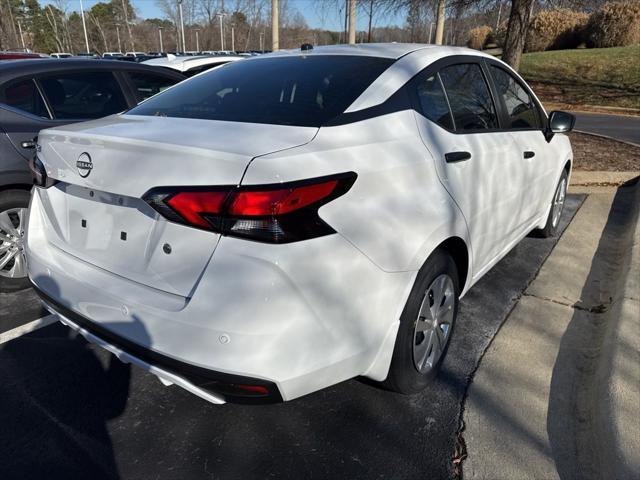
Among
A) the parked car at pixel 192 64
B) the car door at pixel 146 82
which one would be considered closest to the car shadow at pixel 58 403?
the car door at pixel 146 82

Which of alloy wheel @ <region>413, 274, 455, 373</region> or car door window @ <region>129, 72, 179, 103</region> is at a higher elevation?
car door window @ <region>129, 72, 179, 103</region>

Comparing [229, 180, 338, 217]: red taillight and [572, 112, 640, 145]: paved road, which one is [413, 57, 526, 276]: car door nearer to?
[229, 180, 338, 217]: red taillight

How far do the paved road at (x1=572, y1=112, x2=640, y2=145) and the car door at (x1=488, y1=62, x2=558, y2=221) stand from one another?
813 centimetres

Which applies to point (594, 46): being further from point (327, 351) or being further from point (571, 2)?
point (327, 351)

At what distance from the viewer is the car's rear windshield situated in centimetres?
225

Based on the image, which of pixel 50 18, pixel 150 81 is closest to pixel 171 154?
pixel 150 81

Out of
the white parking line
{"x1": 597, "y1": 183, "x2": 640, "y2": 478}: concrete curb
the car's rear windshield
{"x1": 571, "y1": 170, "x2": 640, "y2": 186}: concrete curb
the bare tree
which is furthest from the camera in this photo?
the bare tree

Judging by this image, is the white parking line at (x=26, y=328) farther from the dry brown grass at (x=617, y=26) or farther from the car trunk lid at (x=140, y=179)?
the dry brown grass at (x=617, y=26)

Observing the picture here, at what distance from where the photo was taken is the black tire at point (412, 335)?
7.17 feet

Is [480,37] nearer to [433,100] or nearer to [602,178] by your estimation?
[602,178]

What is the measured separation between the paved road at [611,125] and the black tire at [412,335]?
1029 cm

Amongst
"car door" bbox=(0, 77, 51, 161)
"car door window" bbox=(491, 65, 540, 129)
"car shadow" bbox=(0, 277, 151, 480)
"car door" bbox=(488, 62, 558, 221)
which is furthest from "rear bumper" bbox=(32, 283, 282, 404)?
"car door window" bbox=(491, 65, 540, 129)

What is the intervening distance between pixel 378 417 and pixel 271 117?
153 cm

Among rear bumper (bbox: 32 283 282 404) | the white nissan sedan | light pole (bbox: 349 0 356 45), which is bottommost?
rear bumper (bbox: 32 283 282 404)
